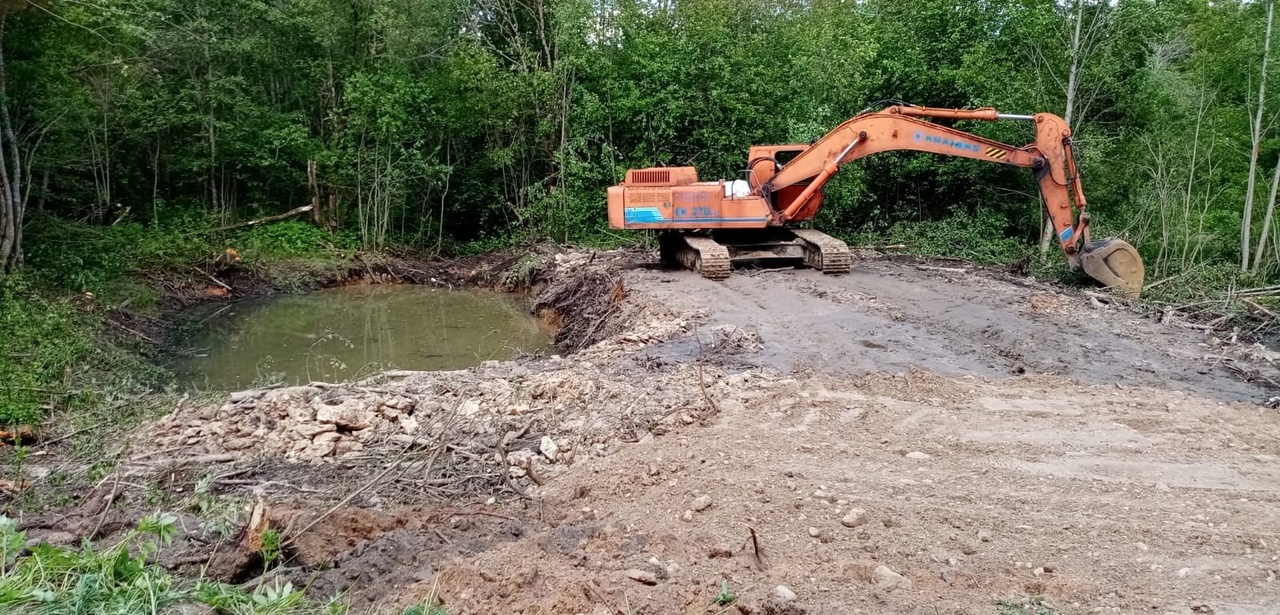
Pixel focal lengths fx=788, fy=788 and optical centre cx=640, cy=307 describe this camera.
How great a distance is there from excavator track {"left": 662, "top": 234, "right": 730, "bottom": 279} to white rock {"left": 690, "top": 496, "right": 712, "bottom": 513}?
725 cm

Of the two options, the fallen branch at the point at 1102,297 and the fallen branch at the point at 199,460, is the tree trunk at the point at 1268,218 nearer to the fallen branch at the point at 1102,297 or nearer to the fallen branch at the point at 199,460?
the fallen branch at the point at 1102,297

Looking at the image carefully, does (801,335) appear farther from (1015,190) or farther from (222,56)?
(222,56)


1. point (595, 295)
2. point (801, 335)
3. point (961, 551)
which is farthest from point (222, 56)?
point (961, 551)

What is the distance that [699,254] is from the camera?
1207 cm

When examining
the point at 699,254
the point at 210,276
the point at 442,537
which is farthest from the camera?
the point at 210,276

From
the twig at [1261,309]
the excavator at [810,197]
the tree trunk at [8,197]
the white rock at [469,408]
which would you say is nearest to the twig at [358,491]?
the white rock at [469,408]

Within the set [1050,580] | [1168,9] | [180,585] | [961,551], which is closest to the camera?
[180,585]

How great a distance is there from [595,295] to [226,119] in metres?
10.3

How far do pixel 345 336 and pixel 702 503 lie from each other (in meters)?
8.92

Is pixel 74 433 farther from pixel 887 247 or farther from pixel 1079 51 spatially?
pixel 1079 51

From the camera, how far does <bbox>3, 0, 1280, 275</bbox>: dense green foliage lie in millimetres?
14289

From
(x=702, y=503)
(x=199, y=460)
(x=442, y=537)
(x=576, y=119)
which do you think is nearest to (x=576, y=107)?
(x=576, y=119)

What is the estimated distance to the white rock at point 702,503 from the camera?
14.6 feet

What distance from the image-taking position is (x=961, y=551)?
396 cm
